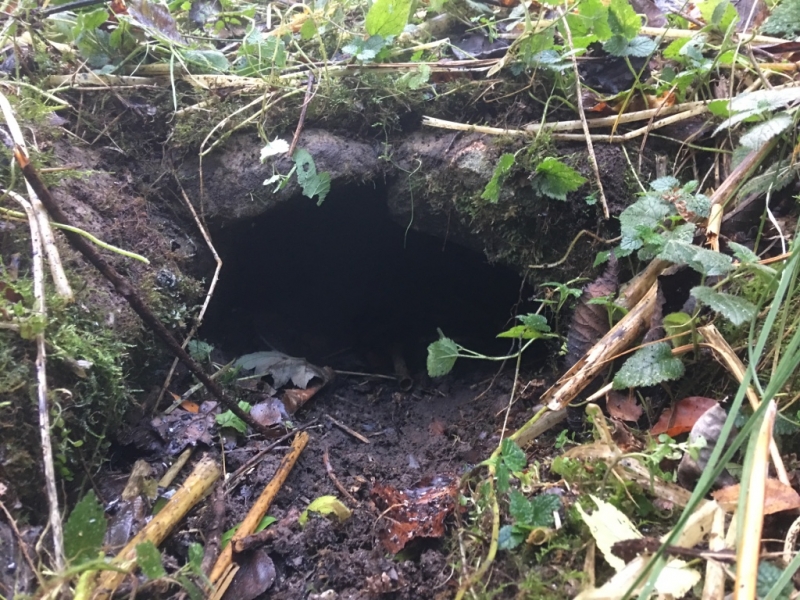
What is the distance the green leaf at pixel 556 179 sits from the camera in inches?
69.1

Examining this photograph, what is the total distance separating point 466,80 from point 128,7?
142cm

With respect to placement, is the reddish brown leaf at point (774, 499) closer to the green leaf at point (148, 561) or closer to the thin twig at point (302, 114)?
the green leaf at point (148, 561)

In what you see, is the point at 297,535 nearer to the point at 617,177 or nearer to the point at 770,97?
the point at 617,177

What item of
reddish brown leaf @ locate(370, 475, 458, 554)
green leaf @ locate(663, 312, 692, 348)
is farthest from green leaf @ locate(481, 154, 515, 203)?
reddish brown leaf @ locate(370, 475, 458, 554)

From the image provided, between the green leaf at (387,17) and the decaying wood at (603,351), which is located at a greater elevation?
the green leaf at (387,17)

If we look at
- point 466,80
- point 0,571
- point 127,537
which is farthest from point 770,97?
point 0,571

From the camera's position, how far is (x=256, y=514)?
1462 millimetres

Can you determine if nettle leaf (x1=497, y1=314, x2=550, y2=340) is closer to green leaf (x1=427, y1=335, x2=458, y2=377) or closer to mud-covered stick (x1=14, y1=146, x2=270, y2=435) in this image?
green leaf (x1=427, y1=335, x2=458, y2=377)

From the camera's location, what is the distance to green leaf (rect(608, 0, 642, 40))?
1.81 m

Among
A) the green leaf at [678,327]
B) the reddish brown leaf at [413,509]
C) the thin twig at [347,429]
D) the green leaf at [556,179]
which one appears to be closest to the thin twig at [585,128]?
the green leaf at [556,179]

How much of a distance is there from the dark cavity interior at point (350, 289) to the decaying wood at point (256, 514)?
3.58 ft

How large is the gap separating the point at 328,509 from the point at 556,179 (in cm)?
135

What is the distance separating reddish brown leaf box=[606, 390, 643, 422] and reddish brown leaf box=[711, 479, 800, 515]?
35cm

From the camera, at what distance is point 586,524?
42.9 inches
